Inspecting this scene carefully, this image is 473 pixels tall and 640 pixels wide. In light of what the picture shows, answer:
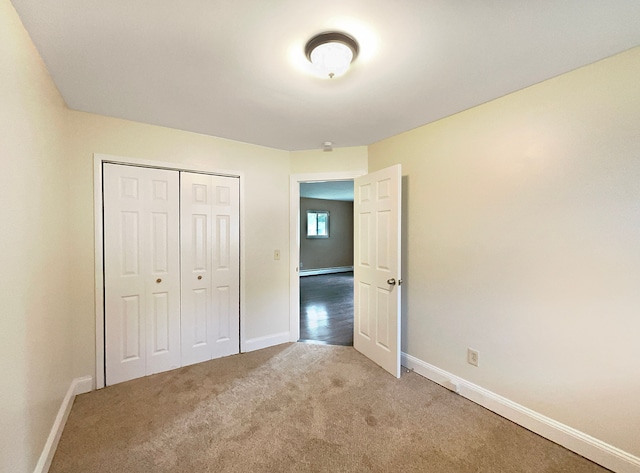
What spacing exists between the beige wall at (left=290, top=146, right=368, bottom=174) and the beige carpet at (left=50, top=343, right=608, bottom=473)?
2.20 meters

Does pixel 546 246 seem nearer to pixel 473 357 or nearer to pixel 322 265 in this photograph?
pixel 473 357

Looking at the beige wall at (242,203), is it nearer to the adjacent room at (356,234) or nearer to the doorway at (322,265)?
the adjacent room at (356,234)

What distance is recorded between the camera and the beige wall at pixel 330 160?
3.07 metres

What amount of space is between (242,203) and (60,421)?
2.16m

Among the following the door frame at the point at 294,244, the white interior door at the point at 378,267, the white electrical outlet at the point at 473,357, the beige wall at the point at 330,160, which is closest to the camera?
the white electrical outlet at the point at 473,357

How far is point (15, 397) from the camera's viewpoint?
115cm

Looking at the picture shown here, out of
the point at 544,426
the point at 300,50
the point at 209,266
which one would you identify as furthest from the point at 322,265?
the point at 300,50

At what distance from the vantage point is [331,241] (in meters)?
8.55

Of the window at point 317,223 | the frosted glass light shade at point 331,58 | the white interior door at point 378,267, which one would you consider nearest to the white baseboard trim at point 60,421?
the white interior door at point 378,267

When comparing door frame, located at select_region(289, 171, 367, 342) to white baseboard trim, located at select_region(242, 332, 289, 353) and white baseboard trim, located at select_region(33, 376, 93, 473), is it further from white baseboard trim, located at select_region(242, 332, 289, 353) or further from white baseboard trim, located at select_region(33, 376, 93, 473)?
white baseboard trim, located at select_region(33, 376, 93, 473)

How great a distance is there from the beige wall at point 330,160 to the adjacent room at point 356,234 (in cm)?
24

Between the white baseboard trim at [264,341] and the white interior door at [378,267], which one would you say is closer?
the white interior door at [378,267]

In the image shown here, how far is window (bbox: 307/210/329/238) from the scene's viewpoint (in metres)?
7.98

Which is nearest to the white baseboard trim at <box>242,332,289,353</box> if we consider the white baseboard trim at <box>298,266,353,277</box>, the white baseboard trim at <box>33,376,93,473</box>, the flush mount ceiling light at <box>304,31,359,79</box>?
the white baseboard trim at <box>33,376,93,473</box>
